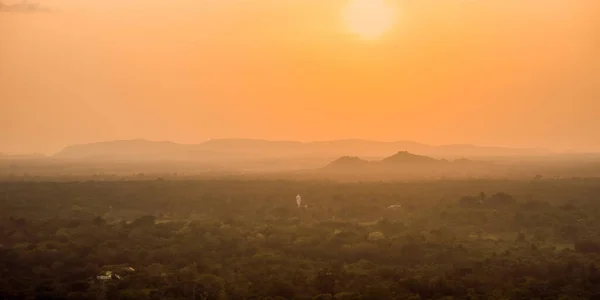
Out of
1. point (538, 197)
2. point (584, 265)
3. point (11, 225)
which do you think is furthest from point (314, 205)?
point (584, 265)

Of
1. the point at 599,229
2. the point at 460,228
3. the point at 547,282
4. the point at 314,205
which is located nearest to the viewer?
the point at 547,282

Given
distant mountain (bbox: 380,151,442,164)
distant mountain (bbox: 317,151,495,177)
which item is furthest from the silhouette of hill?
distant mountain (bbox: 380,151,442,164)

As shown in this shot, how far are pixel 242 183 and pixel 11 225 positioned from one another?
3592 cm

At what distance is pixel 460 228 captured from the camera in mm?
50469

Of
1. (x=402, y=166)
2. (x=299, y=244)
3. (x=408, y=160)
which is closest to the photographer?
(x=299, y=244)

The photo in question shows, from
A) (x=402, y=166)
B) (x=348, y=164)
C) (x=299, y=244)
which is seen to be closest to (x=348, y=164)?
(x=348, y=164)

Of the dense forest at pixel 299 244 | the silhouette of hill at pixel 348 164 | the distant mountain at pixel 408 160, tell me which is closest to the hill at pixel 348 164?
the silhouette of hill at pixel 348 164

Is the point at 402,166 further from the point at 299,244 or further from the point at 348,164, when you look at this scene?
the point at 299,244

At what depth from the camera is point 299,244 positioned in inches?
1647

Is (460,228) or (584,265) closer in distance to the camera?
(584,265)

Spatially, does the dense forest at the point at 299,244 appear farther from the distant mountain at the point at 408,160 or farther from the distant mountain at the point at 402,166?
the distant mountain at the point at 408,160

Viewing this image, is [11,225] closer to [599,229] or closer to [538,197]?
[599,229]

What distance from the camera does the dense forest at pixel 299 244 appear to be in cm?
3139

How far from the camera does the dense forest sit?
3139 centimetres
